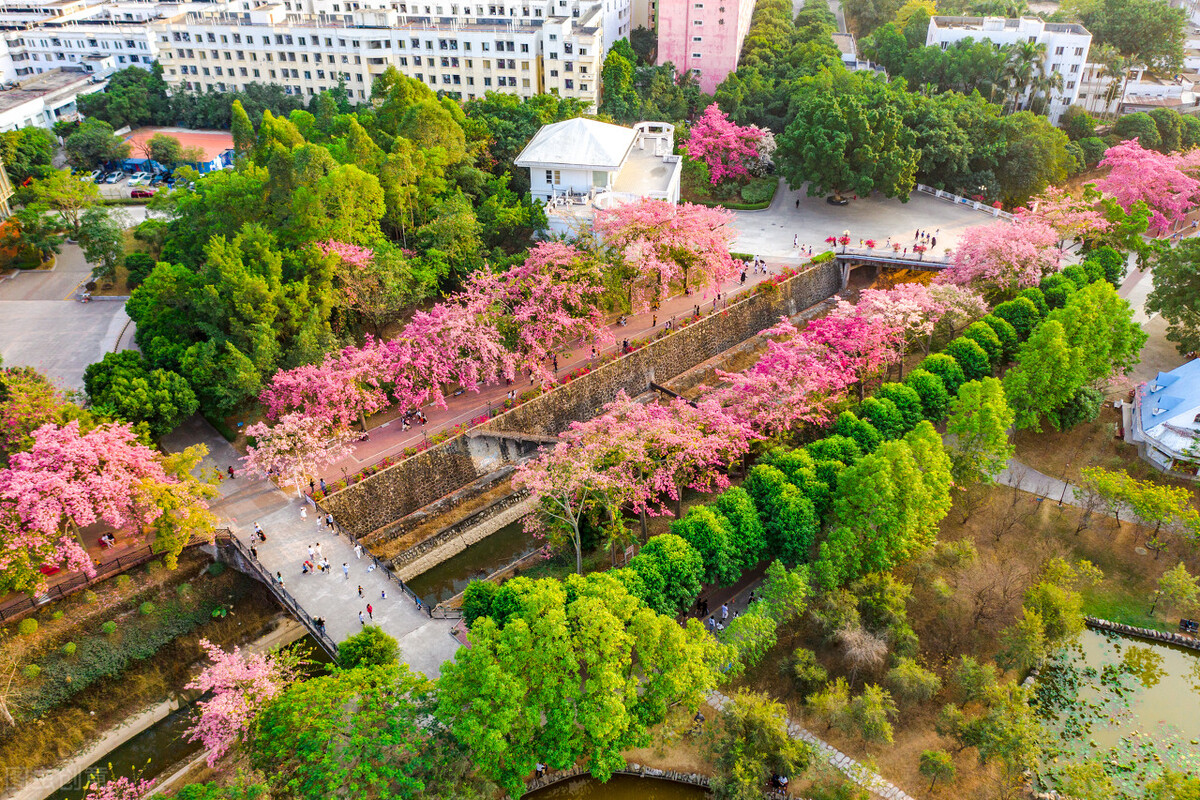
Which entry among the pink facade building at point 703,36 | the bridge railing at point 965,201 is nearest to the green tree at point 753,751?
the bridge railing at point 965,201

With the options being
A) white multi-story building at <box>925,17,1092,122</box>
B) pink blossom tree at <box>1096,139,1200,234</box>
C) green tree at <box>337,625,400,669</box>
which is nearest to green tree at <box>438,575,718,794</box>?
green tree at <box>337,625,400,669</box>

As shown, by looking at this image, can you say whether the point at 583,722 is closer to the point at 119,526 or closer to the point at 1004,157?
the point at 119,526

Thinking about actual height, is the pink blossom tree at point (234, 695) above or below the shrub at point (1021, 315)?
below

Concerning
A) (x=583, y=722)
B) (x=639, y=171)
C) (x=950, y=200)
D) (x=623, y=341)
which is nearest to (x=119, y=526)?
(x=583, y=722)

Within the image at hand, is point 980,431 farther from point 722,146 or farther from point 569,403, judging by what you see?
point 722,146

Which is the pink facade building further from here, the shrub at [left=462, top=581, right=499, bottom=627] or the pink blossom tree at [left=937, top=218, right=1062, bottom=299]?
the shrub at [left=462, top=581, right=499, bottom=627]

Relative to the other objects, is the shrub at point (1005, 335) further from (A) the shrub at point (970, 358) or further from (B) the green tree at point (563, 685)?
(B) the green tree at point (563, 685)
